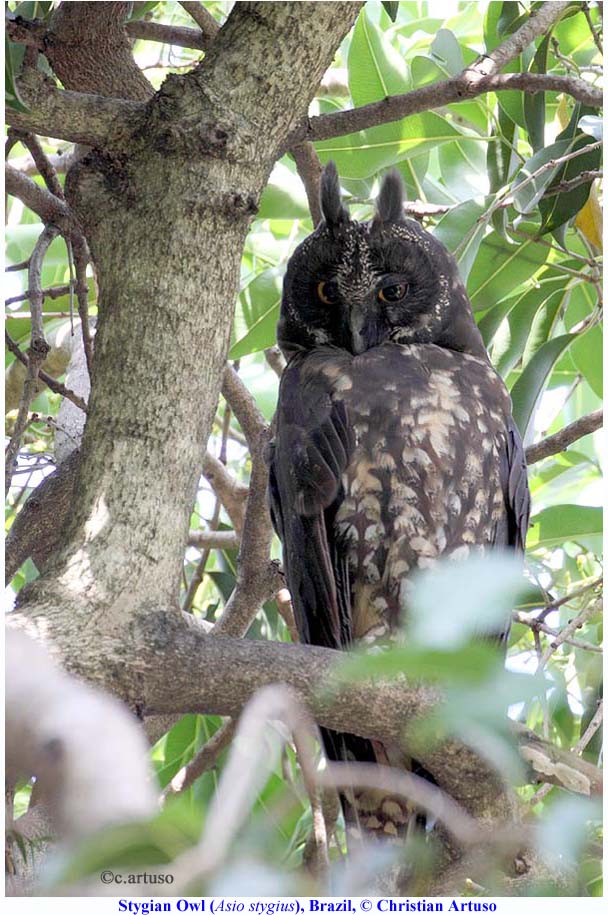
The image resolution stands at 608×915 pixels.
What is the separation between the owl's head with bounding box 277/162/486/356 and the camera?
263 centimetres

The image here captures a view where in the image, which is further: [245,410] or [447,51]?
[245,410]

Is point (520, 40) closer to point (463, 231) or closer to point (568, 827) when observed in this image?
point (463, 231)

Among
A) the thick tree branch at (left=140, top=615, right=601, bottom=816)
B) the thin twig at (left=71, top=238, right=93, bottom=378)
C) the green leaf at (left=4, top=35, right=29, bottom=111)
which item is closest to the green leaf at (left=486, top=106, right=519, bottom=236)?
the thin twig at (left=71, top=238, right=93, bottom=378)

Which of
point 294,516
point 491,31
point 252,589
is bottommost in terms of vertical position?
point 252,589

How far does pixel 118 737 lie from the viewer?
974mm

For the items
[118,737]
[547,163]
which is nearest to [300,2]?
[547,163]

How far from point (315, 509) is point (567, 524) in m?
0.72

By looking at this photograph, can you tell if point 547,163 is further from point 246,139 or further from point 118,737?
point 118,737

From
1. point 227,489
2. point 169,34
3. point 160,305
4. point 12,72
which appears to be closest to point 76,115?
point 12,72

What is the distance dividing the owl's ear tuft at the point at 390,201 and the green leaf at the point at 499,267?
0.83 ft

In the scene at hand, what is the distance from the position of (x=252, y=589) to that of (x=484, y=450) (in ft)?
2.26

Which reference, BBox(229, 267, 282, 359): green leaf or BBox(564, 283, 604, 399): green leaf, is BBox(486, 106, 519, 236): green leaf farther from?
BBox(229, 267, 282, 359): green leaf

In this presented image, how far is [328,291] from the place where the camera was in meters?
2.67
